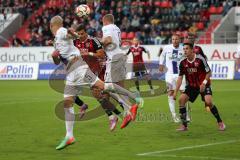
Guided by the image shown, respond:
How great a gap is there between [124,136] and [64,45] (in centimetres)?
285

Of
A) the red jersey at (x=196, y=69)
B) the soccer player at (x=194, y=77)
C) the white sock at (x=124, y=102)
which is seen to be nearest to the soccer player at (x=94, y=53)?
the white sock at (x=124, y=102)

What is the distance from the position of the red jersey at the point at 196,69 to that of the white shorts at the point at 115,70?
2.31 m

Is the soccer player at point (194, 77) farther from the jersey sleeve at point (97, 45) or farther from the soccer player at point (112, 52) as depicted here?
the jersey sleeve at point (97, 45)

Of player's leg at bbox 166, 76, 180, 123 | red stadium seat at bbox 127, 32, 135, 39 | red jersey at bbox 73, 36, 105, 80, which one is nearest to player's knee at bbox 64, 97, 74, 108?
red jersey at bbox 73, 36, 105, 80

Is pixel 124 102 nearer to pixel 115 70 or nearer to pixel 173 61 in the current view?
pixel 115 70

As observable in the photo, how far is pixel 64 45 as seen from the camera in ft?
43.2

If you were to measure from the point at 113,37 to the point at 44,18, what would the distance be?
31.0 metres

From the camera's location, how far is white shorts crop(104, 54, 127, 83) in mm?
17062

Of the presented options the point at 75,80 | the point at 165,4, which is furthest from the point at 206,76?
the point at 165,4

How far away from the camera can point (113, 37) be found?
17016mm

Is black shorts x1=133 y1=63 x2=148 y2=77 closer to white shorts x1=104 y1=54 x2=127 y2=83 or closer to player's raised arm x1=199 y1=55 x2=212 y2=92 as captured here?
white shorts x1=104 y1=54 x2=127 y2=83

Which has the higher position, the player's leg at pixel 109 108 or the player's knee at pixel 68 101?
the player's knee at pixel 68 101

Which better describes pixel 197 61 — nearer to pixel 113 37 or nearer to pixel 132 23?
pixel 113 37

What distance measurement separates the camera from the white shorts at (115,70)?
672 inches
